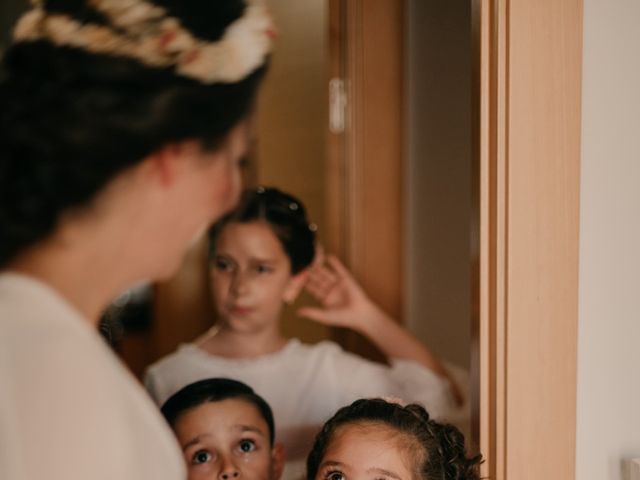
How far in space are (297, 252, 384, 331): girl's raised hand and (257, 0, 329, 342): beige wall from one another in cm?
2

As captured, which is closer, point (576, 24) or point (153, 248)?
point (153, 248)

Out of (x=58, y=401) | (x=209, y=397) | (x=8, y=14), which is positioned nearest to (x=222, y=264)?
(x=209, y=397)

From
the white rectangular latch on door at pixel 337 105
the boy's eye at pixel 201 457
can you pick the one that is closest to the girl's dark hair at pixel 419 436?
the boy's eye at pixel 201 457

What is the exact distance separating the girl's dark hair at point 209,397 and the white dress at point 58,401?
0.46 m

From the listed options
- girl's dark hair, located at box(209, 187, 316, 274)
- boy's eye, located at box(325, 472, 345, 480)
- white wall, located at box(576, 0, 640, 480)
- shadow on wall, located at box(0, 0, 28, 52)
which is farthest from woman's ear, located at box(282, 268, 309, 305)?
shadow on wall, located at box(0, 0, 28, 52)

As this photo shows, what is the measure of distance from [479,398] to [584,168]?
30 centimetres

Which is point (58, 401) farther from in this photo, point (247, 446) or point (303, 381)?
point (303, 381)

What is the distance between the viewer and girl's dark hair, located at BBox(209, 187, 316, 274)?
2.95ft

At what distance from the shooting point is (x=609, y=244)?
2.93ft

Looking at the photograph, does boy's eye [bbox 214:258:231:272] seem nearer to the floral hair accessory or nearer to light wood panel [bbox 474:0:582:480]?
→ light wood panel [bbox 474:0:582:480]

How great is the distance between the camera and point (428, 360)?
3.15ft

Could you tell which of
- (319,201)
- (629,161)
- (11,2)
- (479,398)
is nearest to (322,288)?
(319,201)

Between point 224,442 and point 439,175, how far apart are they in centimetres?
42

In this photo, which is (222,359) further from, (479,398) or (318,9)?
(318,9)
